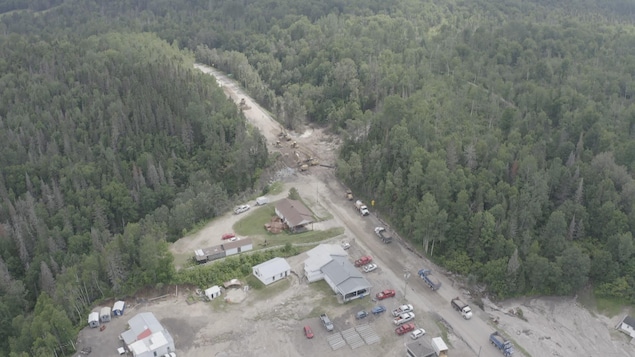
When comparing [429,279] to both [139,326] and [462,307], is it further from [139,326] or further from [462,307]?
[139,326]

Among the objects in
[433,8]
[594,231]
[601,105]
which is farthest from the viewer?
[433,8]

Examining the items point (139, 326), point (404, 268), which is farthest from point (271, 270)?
point (404, 268)

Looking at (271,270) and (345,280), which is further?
(271,270)

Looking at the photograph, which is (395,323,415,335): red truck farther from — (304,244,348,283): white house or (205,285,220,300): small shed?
(205,285,220,300): small shed

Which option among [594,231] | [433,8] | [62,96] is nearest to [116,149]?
[62,96]

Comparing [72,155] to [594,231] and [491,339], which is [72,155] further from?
[594,231]

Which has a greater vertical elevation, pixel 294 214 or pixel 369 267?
pixel 294 214

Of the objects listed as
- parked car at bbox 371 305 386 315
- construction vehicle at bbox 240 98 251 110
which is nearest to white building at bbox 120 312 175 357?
parked car at bbox 371 305 386 315
